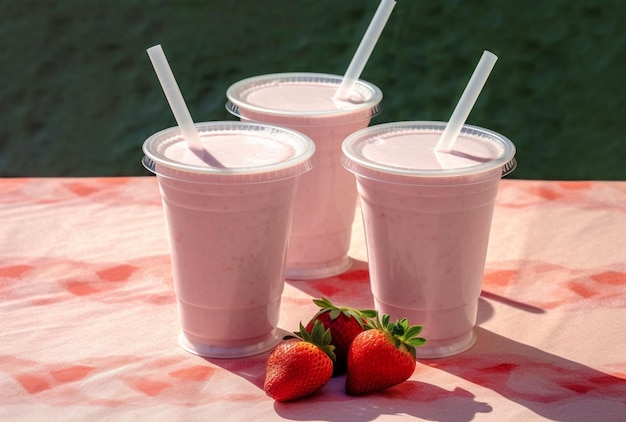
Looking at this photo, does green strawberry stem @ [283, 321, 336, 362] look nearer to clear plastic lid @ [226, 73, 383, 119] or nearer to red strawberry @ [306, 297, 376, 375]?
red strawberry @ [306, 297, 376, 375]

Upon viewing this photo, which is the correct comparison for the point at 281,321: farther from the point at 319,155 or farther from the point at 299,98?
the point at 299,98

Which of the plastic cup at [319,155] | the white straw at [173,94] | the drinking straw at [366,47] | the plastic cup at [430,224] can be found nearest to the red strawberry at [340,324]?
the plastic cup at [430,224]

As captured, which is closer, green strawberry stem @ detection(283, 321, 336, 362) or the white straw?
green strawberry stem @ detection(283, 321, 336, 362)

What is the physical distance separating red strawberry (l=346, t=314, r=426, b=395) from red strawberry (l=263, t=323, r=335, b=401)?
4cm

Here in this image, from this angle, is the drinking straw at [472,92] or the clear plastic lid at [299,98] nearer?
the drinking straw at [472,92]

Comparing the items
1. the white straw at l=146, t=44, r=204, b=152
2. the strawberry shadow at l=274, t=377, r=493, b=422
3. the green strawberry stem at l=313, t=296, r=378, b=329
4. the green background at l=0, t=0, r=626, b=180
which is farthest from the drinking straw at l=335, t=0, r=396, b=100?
the green background at l=0, t=0, r=626, b=180

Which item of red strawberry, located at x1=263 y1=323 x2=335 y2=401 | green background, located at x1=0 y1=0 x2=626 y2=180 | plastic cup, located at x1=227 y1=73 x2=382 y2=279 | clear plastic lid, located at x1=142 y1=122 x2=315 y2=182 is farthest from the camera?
green background, located at x1=0 y1=0 x2=626 y2=180

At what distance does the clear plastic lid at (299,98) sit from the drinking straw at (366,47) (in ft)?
0.09

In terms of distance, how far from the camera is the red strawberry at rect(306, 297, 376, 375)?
1.58 metres

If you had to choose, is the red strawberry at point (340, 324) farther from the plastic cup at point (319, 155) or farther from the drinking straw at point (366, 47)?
the drinking straw at point (366, 47)

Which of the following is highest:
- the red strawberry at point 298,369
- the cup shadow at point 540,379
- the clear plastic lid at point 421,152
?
the clear plastic lid at point 421,152

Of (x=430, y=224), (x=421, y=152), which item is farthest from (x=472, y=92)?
(x=430, y=224)

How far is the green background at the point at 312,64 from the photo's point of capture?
3234mm

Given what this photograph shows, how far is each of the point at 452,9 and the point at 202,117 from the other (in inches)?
36.3
